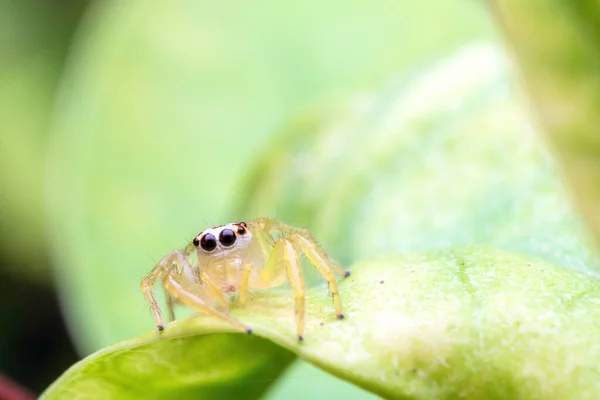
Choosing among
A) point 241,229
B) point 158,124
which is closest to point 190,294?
point 241,229

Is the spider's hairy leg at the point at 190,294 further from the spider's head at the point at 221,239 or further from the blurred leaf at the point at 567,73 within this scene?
the blurred leaf at the point at 567,73

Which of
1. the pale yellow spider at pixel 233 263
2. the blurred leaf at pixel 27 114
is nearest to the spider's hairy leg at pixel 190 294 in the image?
the pale yellow spider at pixel 233 263

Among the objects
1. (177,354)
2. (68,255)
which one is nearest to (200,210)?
(68,255)

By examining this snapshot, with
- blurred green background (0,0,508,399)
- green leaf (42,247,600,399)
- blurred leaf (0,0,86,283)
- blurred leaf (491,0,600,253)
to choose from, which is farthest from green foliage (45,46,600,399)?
blurred leaf (0,0,86,283)

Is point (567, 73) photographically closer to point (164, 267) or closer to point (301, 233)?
point (301, 233)

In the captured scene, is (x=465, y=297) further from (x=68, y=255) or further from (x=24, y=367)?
(x=24, y=367)

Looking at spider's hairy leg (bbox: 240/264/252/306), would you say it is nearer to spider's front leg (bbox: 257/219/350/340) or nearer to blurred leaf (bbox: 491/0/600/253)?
spider's front leg (bbox: 257/219/350/340)
